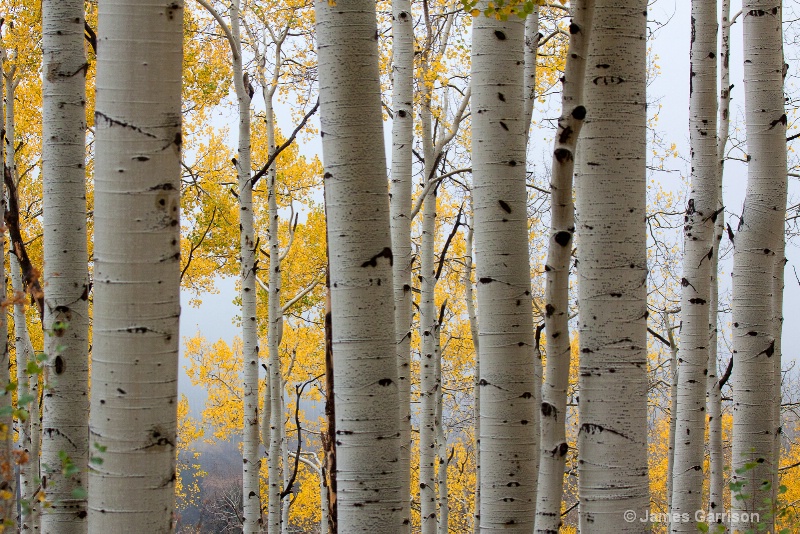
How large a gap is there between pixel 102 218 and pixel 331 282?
0.68 meters

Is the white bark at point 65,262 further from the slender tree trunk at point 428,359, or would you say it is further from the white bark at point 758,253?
the slender tree trunk at point 428,359

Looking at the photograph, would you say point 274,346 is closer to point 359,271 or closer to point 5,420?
point 5,420

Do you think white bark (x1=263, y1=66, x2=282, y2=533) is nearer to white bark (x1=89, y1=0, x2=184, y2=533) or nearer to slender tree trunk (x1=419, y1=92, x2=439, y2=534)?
slender tree trunk (x1=419, y1=92, x2=439, y2=534)

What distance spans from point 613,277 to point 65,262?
2117 mm

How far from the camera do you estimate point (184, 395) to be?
20844mm

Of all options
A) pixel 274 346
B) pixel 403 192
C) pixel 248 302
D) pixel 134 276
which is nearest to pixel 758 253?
pixel 403 192

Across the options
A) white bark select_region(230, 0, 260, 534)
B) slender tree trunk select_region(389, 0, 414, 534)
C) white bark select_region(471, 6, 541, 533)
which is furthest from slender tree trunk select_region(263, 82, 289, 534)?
white bark select_region(471, 6, 541, 533)

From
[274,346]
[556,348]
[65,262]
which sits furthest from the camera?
[274,346]

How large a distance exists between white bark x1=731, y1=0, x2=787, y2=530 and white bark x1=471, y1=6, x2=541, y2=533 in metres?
1.69

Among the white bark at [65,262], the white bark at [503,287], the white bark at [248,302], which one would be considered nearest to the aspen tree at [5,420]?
the white bark at [65,262]

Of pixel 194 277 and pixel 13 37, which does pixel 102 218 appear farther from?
pixel 194 277

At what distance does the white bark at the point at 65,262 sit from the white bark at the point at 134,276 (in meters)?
1.04

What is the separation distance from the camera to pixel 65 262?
2.69 metres

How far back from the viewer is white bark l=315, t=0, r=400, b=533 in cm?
199
